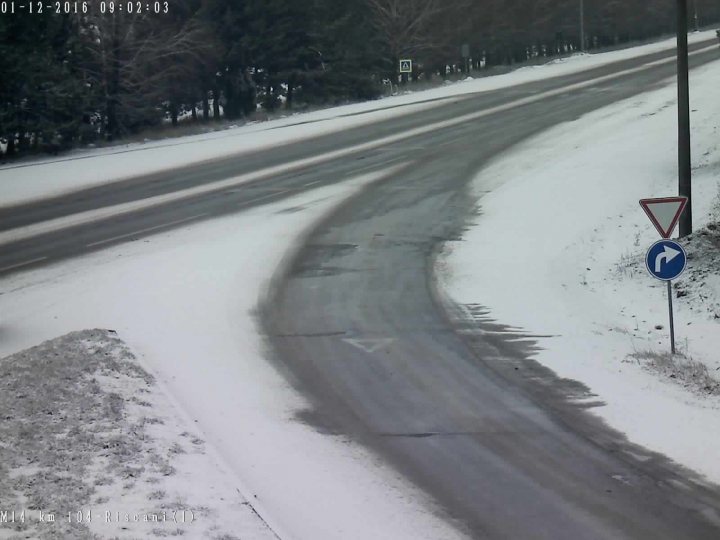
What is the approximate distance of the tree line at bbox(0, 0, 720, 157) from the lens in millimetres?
33719

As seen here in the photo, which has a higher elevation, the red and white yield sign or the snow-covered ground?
the snow-covered ground

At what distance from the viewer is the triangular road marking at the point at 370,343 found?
1237cm

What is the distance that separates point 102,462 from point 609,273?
1169 cm

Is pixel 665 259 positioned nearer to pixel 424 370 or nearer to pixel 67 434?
pixel 424 370

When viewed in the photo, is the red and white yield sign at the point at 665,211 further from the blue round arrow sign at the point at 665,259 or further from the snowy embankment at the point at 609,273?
the snowy embankment at the point at 609,273

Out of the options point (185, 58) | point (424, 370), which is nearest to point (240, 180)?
point (424, 370)

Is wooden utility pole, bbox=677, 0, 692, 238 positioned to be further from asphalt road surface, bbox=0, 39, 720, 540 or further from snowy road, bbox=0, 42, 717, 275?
snowy road, bbox=0, 42, 717, 275

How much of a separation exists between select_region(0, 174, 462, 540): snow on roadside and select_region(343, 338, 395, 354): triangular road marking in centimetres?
133

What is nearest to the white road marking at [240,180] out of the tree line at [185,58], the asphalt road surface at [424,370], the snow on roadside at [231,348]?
the asphalt road surface at [424,370]

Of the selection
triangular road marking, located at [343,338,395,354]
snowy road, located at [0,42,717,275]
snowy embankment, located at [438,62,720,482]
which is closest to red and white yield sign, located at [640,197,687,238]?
snowy embankment, located at [438,62,720,482]

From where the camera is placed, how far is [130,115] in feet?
133

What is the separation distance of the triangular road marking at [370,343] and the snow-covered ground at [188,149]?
49.8ft

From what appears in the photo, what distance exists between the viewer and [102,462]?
25.4 ft

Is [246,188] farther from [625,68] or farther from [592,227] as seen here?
[625,68]
